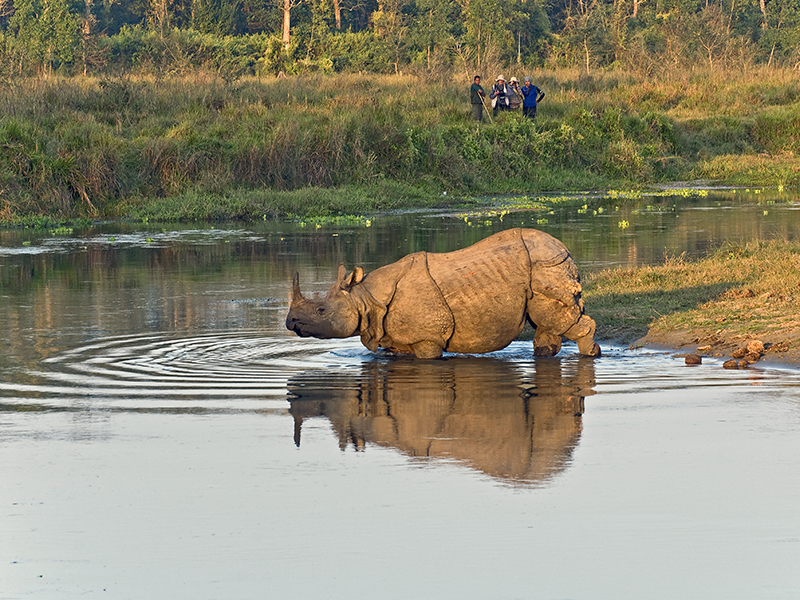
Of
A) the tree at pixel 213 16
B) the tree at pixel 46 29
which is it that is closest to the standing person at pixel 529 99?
the tree at pixel 46 29

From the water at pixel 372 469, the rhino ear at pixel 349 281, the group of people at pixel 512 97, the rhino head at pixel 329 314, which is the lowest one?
the water at pixel 372 469

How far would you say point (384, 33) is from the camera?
186ft

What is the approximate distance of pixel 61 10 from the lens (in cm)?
5219

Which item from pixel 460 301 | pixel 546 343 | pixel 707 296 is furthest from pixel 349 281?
pixel 707 296

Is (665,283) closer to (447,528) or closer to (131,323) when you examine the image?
(131,323)

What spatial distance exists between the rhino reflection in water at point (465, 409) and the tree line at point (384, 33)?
37.2 metres

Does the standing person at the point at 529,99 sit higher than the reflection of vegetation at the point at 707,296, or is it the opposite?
the standing person at the point at 529,99

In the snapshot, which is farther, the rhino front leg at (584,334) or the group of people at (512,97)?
the group of people at (512,97)

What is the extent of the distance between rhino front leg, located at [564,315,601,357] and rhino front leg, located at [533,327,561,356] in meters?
0.11

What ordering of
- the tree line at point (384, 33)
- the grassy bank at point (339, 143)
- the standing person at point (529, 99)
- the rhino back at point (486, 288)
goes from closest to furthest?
the rhino back at point (486, 288) → the grassy bank at point (339, 143) → the standing person at point (529, 99) → the tree line at point (384, 33)

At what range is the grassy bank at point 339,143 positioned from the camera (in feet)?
80.8

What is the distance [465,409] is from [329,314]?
2113 mm

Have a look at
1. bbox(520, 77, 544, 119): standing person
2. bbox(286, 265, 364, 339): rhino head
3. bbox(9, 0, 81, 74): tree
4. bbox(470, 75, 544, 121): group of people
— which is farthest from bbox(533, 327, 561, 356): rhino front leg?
bbox(9, 0, 81, 74): tree

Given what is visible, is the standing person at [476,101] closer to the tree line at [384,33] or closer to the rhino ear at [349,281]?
the tree line at [384,33]
